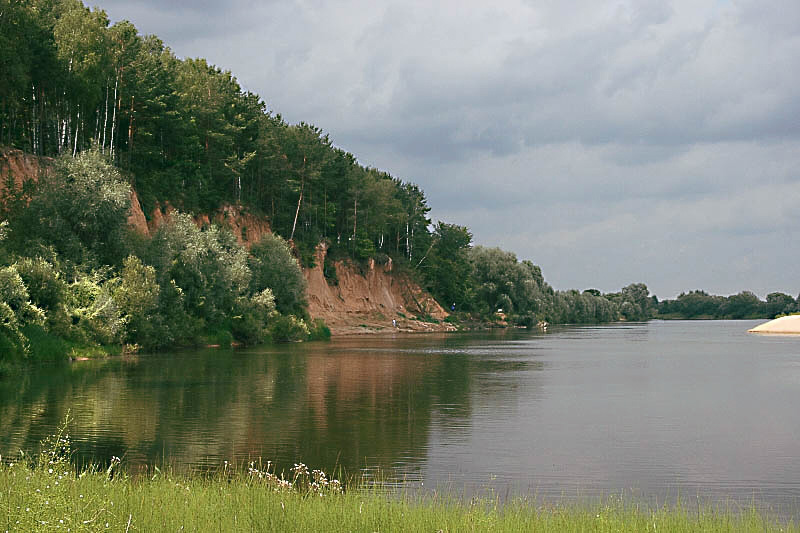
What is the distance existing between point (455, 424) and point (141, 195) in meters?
58.7

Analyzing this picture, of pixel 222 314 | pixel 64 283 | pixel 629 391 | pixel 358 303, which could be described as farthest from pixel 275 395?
pixel 358 303

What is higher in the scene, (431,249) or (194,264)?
(431,249)

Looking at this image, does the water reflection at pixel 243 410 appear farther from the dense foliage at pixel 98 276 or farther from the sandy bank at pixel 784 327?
the sandy bank at pixel 784 327

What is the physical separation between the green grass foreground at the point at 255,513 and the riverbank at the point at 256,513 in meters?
0.01

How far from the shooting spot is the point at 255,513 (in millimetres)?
11414

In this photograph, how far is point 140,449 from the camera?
20.2 meters

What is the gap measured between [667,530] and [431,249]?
5513 inches

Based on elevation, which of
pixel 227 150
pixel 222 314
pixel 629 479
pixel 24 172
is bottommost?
pixel 629 479

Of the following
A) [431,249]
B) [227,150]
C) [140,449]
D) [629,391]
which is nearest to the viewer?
[140,449]

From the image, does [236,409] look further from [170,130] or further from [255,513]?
[170,130]

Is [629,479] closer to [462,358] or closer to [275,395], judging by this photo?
[275,395]

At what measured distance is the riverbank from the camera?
10531 millimetres

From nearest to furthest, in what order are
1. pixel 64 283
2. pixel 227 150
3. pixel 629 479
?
pixel 629 479 → pixel 64 283 → pixel 227 150

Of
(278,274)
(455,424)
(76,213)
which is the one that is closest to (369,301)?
(278,274)
